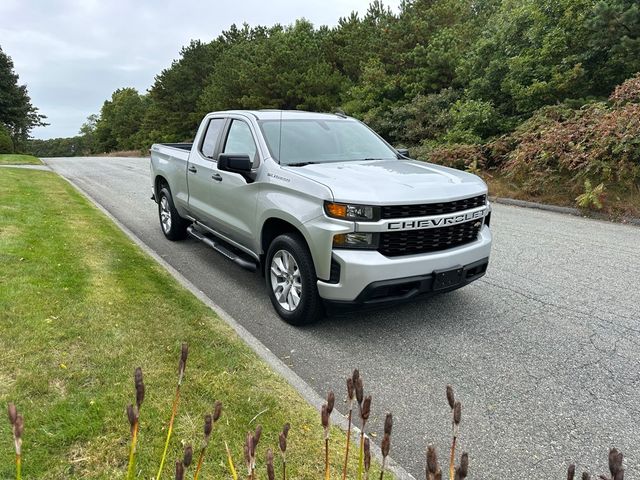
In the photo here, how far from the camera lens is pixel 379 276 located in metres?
3.58

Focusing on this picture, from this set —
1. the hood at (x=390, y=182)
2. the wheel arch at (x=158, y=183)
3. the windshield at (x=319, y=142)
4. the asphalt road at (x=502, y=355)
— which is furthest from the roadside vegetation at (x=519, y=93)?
the wheel arch at (x=158, y=183)

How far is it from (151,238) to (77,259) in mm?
2119

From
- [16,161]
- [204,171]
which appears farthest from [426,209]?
[16,161]

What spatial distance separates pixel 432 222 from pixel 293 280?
4.38 ft

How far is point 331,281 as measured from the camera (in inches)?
146

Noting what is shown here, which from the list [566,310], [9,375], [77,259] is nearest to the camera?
[9,375]

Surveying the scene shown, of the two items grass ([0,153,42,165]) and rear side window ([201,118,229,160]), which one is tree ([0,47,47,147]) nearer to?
grass ([0,153,42,165])

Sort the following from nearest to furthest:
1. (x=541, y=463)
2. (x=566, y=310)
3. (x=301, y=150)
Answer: (x=541, y=463)
(x=566, y=310)
(x=301, y=150)

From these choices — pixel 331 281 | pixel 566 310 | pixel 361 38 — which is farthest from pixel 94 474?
pixel 361 38

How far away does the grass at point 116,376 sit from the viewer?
239 cm

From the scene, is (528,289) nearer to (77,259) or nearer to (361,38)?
(77,259)

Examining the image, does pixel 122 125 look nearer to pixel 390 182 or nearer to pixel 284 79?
pixel 284 79

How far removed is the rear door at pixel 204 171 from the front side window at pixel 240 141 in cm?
22

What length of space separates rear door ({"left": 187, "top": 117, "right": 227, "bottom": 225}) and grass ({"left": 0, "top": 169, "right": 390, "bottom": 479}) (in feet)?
3.48
